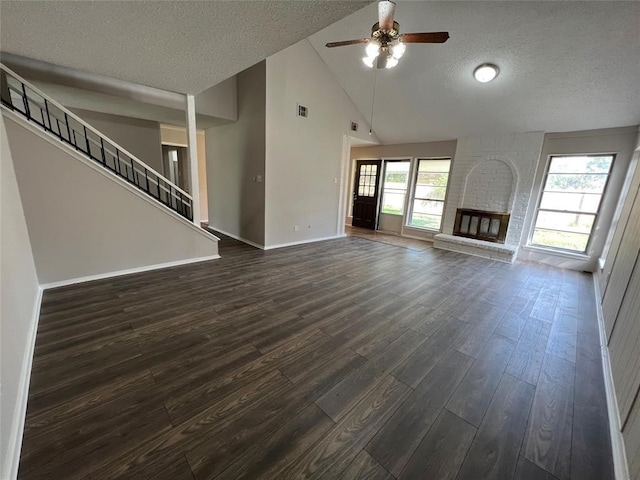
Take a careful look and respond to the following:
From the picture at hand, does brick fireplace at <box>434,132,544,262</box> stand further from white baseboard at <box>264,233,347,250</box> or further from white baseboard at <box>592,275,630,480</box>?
white baseboard at <box>592,275,630,480</box>

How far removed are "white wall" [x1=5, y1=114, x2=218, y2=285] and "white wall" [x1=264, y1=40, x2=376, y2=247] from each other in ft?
6.61

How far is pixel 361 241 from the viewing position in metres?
6.20

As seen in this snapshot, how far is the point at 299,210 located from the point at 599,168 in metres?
5.59

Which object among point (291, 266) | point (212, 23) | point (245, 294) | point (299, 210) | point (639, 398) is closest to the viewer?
point (639, 398)

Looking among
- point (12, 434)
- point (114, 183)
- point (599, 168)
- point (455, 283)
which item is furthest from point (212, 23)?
point (599, 168)

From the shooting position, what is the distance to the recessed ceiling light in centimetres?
395

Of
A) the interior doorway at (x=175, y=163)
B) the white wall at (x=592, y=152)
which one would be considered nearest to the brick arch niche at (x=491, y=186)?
the white wall at (x=592, y=152)

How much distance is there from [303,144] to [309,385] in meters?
4.58

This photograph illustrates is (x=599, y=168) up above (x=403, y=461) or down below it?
above

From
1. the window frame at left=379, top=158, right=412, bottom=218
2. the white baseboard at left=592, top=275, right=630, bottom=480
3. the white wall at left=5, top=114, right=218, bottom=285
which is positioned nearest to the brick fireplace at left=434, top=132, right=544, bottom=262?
the window frame at left=379, top=158, right=412, bottom=218

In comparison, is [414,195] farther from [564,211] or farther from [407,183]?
[564,211]

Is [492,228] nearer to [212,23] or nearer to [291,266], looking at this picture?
[291,266]

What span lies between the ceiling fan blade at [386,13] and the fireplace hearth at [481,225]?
179 inches

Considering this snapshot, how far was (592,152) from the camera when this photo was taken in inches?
179
